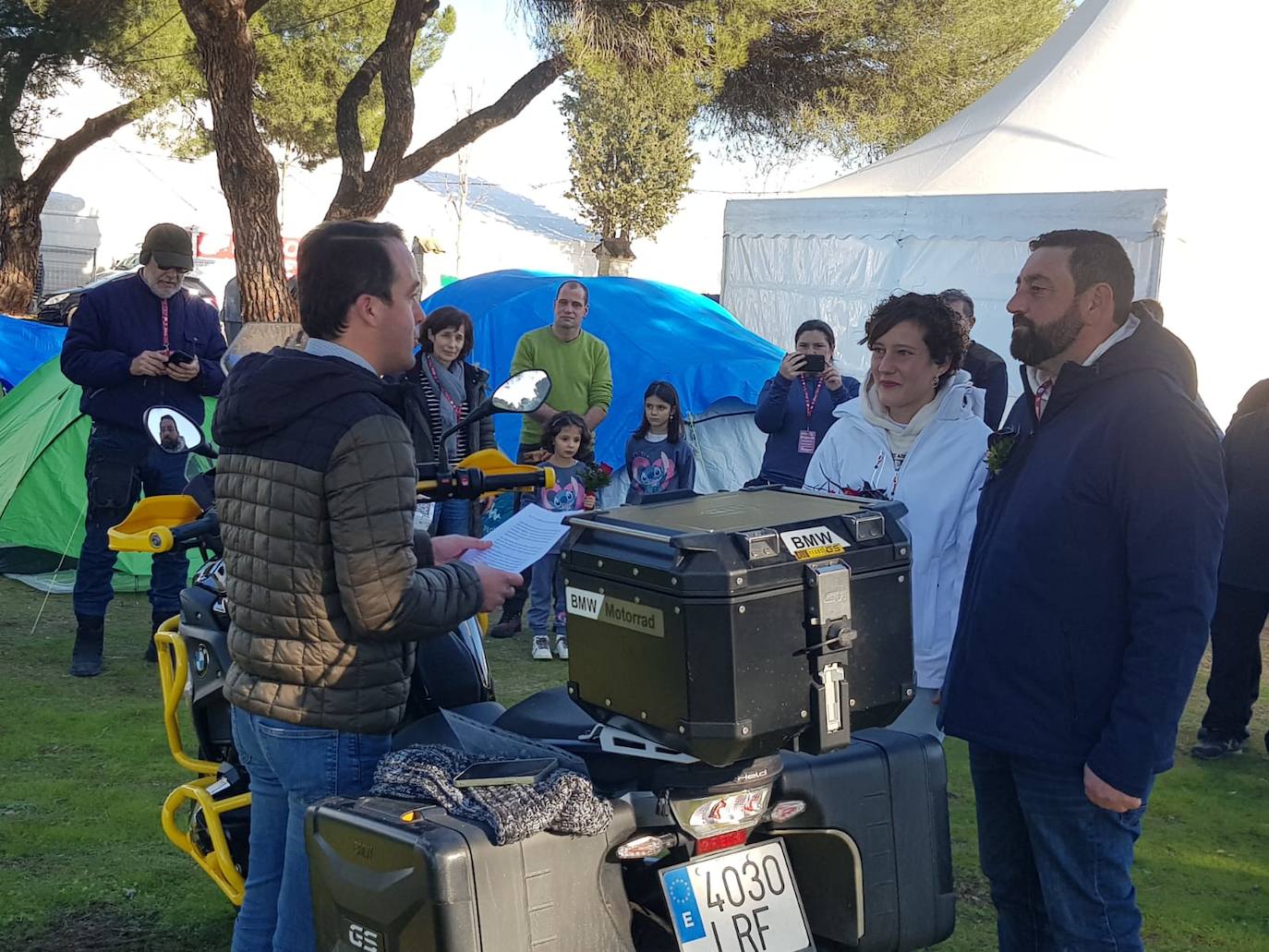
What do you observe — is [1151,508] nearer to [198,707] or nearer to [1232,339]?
[198,707]

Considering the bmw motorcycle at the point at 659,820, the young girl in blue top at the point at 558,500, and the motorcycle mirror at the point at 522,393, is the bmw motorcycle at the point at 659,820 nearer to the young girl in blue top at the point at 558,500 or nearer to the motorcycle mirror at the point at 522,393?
the motorcycle mirror at the point at 522,393

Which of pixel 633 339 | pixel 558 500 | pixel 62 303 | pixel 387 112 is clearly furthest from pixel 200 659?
pixel 62 303

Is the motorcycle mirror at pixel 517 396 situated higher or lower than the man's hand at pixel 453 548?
higher

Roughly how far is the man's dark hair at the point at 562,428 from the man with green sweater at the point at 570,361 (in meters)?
0.45

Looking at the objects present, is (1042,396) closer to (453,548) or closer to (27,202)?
(453,548)

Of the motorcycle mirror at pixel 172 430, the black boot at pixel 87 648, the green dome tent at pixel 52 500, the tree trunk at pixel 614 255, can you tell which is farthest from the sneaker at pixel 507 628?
the tree trunk at pixel 614 255

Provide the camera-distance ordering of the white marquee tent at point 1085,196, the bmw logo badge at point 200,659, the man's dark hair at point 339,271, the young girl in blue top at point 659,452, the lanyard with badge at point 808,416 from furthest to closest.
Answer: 1. the white marquee tent at point 1085,196
2. the young girl in blue top at point 659,452
3. the lanyard with badge at point 808,416
4. the bmw logo badge at point 200,659
5. the man's dark hair at point 339,271

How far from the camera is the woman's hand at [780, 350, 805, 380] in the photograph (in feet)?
19.2

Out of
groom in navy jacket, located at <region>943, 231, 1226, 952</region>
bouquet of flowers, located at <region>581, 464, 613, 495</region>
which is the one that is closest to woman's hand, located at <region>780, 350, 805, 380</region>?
bouquet of flowers, located at <region>581, 464, 613, 495</region>

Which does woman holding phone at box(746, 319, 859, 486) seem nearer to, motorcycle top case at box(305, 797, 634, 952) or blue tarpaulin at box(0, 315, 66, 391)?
motorcycle top case at box(305, 797, 634, 952)

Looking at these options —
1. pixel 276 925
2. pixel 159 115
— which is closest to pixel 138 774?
pixel 276 925

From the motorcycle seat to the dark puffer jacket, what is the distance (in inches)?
14.4

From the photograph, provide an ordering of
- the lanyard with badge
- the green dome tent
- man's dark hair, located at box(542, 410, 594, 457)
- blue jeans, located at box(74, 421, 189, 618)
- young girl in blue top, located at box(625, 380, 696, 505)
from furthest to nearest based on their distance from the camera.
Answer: the green dome tent < young girl in blue top, located at box(625, 380, 696, 505) < man's dark hair, located at box(542, 410, 594, 457) < the lanyard with badge < blue jeans, located at box(74, 421, 189, 618)

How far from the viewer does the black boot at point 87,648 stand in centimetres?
588
